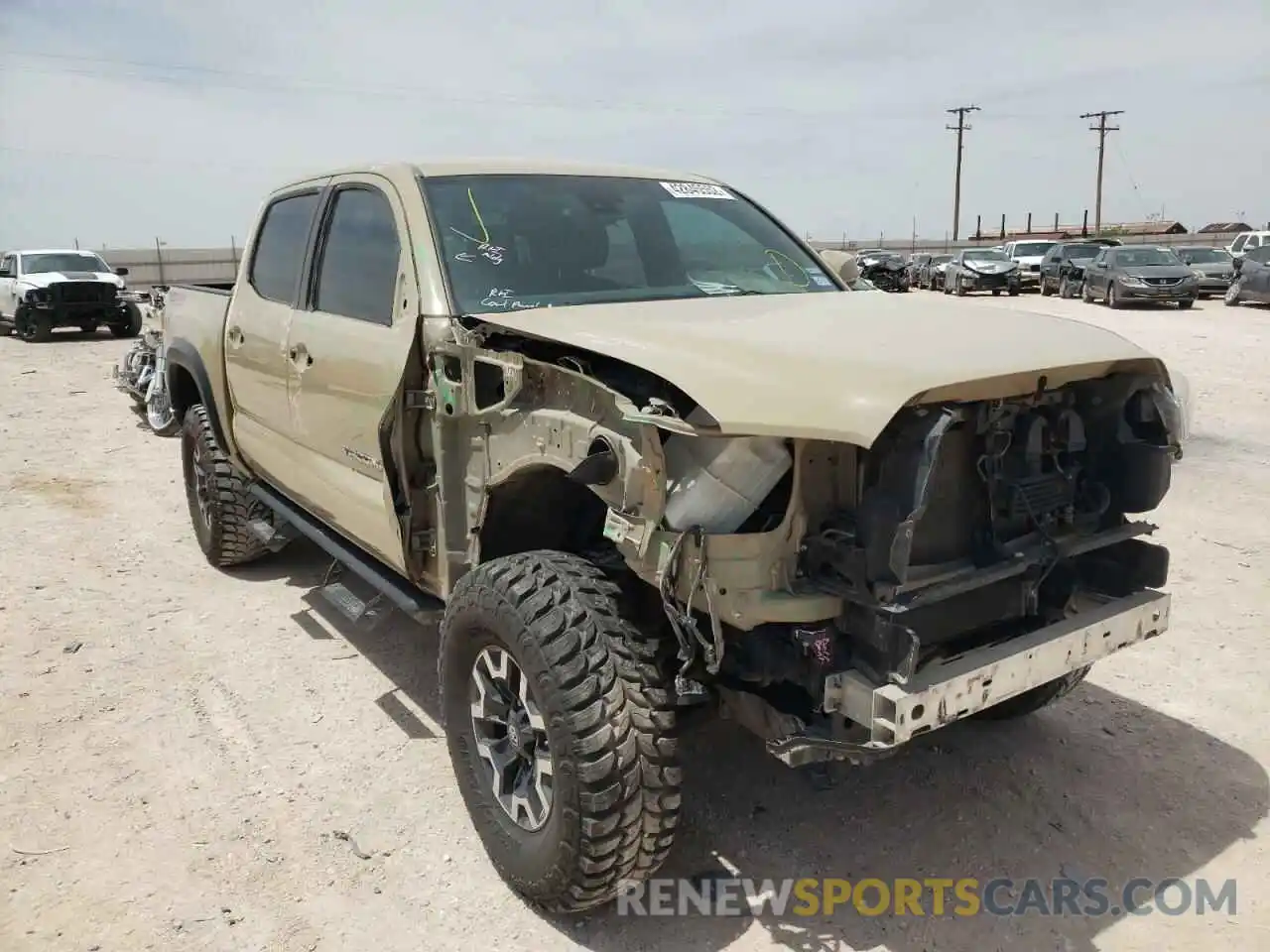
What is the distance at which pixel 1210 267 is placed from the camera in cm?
2538

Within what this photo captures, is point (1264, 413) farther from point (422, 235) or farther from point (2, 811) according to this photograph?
point (2, 811)

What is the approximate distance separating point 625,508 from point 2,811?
2.47 m

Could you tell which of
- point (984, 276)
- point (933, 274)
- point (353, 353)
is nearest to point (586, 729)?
point (353, 353)

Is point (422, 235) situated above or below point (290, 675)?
above

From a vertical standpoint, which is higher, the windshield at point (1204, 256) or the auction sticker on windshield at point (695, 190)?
the auction sticker on windshield at point (695, 190)

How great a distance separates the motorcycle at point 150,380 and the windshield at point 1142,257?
2030cm

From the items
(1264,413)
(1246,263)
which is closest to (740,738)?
(1264,413)

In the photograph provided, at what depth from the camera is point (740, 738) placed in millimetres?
3877

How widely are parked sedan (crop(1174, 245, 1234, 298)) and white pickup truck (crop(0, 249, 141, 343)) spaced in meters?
23.9

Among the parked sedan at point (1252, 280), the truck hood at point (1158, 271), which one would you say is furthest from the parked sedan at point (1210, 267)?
the truck hood at point (1158, 271)

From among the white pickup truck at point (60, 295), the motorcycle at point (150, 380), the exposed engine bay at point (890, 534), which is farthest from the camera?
the white pickup truck at point (60, 295)

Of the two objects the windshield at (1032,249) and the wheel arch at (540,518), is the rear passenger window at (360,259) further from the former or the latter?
the windshield at (1032,249)

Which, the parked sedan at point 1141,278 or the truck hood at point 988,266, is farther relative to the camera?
the truck hood at point 988,266

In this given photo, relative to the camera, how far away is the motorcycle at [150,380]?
9.91 meters
